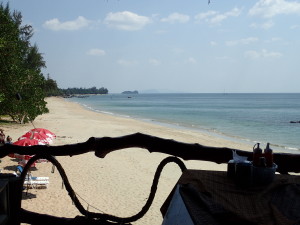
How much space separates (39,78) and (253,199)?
89.3 ft

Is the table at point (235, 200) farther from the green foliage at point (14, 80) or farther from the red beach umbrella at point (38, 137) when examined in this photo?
the green foliage at point (14, 80)

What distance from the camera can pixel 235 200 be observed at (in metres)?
1.49

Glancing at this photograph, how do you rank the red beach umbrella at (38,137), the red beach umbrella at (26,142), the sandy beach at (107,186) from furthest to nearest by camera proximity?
the red beach umbrella at (38,137), the red beach umbrella at (26,142), the sandy beach at (107,186)

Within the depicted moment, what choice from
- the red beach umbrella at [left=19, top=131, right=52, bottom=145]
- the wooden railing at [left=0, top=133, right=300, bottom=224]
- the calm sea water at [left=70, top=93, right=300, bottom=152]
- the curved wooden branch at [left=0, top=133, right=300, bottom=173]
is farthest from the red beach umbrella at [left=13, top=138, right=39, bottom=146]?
the calm sea water at [left=70, top=93, right=300, bottom=152]

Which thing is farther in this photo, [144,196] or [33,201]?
[144,196]

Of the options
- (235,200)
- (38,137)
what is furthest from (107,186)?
(235,200)

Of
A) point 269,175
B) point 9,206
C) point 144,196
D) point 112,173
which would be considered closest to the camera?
point 269,175

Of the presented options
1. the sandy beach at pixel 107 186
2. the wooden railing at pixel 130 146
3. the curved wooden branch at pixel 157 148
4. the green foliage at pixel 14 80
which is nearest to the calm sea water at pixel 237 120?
the sandy beach at pixel 107 186

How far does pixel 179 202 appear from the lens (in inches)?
56.4

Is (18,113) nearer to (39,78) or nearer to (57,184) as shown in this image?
(39,78)

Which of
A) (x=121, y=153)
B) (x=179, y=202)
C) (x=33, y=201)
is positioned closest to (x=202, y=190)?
(x=179, y=202)

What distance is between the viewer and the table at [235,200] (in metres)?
1.29

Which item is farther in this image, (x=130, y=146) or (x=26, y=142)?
(x=26, y=142)

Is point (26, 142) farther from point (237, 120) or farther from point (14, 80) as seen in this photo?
point (237, 120)
